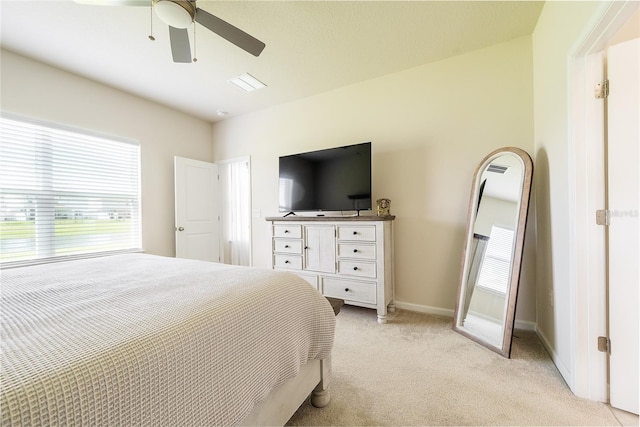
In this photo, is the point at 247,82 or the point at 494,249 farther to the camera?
the point at 247,82

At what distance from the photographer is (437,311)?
2.60 m

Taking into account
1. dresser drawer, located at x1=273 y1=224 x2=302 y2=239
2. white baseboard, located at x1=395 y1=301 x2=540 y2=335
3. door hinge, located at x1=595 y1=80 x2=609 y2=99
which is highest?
door hinge, located at x1=595 y1=80 x2=609 y2=99

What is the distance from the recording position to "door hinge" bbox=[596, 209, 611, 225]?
1.35 m

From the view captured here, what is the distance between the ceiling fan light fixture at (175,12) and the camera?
4.60 feet

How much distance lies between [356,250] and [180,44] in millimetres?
2211

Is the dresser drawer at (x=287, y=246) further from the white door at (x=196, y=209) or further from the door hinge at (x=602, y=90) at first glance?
the door hinge at (x=602, y=90)

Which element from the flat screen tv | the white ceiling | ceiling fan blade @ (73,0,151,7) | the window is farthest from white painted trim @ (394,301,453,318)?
ceiling fan blade @ (73,0,151,7)

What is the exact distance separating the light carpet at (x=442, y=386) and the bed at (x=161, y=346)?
223mm

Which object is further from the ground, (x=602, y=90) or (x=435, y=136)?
(x=435, y=136)

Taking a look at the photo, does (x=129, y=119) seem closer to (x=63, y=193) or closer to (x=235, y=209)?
(x=63, y=193)

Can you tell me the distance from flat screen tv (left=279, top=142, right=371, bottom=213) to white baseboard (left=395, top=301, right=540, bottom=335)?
3.82 feet

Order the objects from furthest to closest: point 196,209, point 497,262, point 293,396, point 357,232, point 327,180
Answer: point 196,209, point 327,180, point 357,232, point 497,262, point 293,396

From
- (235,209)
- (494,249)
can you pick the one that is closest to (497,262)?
(494,249)

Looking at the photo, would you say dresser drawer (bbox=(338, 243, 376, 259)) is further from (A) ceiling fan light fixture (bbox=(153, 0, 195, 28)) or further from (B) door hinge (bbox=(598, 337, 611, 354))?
(A) ceiling fan light fixture (bbox=(153, 0, 195, 28))
